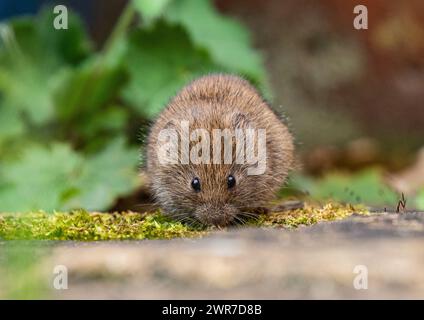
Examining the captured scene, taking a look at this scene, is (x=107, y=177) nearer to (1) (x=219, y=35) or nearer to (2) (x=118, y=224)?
(1) (x=219, y=35)

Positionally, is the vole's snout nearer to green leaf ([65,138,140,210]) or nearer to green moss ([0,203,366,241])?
green moss ([0,203,366,241])

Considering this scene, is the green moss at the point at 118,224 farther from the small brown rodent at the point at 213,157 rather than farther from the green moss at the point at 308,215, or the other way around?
the small brown rodent at the point at 213,157

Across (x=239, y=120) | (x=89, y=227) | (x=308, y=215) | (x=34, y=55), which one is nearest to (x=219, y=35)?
(x=34, y=55)

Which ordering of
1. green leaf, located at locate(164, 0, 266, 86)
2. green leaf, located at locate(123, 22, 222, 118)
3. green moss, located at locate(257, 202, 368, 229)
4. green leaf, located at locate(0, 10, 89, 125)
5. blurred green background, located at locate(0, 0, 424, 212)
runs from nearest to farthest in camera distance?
green moss, located at locate(257, 202, 368, 229) < blurred green background, located at locate(0, 0, 424, 212) < green leaf, located at locate(123, 22, 222, 118) < green leaf, located at locate(164, 0, 266, 86) < green leaf, located at locate(0, 10, 89, 125)

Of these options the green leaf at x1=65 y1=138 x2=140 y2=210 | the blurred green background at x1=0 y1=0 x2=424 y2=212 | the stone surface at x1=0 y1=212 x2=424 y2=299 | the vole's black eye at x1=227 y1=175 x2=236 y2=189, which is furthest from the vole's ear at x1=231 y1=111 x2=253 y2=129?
the green leaf at x1=65 y1=138 x2=140 y2=210
